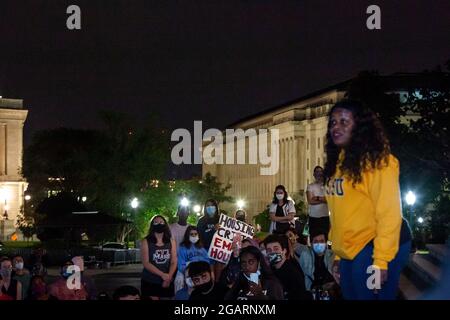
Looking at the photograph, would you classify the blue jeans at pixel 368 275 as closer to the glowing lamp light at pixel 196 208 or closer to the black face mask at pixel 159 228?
the black face mask at pixel 159 228

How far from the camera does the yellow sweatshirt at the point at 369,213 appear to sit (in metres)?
6.25

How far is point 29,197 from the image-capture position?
9769cm

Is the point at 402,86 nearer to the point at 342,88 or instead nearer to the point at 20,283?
the point at 342,88

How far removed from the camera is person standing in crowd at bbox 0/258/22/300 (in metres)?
13.6

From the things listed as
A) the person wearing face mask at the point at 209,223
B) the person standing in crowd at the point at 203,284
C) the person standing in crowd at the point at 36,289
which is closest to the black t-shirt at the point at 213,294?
the person standing in crowd at the point at 203,284

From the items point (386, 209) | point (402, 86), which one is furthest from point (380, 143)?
point (402, 86)

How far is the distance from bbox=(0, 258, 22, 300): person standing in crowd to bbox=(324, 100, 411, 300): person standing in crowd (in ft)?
25.2

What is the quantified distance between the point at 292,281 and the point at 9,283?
4593mm

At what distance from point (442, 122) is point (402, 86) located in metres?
61.3

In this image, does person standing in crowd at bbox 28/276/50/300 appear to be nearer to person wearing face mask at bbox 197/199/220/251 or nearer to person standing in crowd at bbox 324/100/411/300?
person wearing face mask at bbox 197/199/220/251

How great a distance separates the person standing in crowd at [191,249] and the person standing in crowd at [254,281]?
150 inches

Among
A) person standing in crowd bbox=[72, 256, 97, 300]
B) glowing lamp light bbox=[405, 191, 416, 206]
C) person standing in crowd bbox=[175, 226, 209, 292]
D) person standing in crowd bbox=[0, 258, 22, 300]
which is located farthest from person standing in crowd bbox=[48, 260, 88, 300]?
glowing lamp light bbox=[405, 191, 416, 206]

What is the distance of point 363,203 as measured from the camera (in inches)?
253

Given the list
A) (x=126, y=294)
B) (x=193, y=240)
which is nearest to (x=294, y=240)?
(x=193, y=240)
